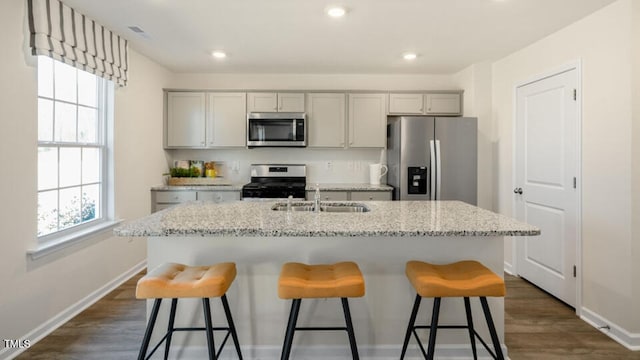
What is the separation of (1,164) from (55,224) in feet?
2.35

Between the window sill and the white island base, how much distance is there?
38.0 inches

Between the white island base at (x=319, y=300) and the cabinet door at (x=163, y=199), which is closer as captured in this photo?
the white island base at (x=319, y=300)

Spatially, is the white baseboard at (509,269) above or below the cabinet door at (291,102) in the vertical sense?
below

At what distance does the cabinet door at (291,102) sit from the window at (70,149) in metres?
1.85

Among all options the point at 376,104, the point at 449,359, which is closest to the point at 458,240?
the point at 449,359

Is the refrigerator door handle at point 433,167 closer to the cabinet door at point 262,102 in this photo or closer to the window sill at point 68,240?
the cabinet door at point 262,102

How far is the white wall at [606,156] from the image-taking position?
2.35 metres

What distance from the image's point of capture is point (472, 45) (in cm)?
346

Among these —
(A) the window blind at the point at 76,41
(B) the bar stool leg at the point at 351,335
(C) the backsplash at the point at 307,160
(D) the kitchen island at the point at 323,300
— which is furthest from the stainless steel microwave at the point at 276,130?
(B) the bar stool leg at the point at 351,335

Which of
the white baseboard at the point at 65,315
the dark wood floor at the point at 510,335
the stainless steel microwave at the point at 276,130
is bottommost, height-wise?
the dark wood floor at the point at 510,335

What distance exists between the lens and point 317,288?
1.60 metres

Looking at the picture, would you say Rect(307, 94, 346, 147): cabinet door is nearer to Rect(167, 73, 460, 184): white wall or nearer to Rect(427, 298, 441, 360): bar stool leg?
Rect(167, 73, 460, 184): white wall

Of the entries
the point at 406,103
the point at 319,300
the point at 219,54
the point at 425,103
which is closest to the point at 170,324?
the point at 319,300

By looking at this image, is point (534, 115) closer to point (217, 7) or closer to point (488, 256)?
point (488, 256)
